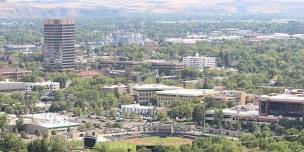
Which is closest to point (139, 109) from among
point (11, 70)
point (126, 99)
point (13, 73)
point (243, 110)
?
point (126, 99)

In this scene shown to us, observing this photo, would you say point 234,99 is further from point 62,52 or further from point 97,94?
point 62,52

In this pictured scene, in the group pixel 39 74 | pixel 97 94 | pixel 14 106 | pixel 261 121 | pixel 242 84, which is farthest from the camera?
pixel 39 74

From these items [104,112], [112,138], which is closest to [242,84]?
[104,112]

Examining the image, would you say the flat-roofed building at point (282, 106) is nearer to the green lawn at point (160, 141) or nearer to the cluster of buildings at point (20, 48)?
the green lawn at point (160, 141)

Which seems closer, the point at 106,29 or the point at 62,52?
the point at 62,52

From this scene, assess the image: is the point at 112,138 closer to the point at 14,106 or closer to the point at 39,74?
the point at 14,106

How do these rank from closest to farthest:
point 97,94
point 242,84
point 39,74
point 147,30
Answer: point 97,94 < point 242,84 < point 39,74 < point 147,30

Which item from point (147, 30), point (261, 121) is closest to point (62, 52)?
point (261, 121)
